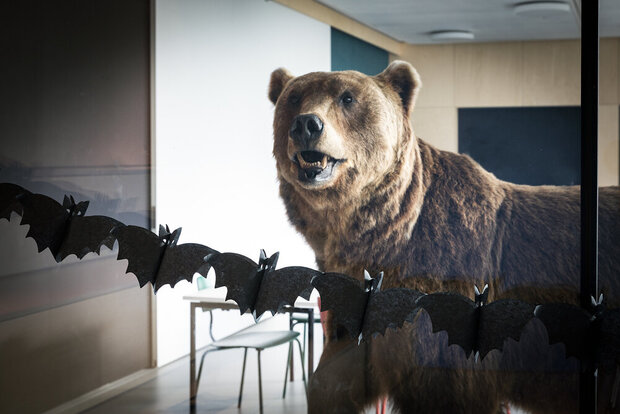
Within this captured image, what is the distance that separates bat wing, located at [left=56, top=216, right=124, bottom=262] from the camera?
88 cm

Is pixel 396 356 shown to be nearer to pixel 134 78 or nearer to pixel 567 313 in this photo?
pixel 567 313

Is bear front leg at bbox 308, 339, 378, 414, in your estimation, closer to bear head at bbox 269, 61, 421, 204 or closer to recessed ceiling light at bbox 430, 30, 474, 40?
bear head at bbox 269, 61, 421, 204

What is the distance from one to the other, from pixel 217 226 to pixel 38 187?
329mm

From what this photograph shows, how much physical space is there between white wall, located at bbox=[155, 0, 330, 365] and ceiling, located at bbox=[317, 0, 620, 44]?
0.29ft

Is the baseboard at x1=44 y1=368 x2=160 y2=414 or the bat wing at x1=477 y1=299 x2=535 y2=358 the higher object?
the bat wing at x1=477 y1=299 x2=535 y2=358

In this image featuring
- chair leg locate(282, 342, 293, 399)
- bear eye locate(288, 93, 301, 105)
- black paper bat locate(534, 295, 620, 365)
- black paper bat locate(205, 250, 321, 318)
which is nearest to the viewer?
black paper bat locate(534, 295, 620, 365)

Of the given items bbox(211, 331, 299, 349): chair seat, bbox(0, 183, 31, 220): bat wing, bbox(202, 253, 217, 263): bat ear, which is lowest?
bbox(211, 331, 299, 349): chair seat

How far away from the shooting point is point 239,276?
2.65 feet

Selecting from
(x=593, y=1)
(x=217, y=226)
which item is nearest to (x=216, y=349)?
(x=217, y=226)

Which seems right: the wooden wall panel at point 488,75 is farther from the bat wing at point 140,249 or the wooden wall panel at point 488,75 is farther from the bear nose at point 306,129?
the bat wing at point 140,249

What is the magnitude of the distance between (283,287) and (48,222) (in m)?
0.37

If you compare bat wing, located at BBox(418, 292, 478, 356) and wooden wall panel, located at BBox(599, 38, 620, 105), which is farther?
wooden wall panel, located at BBox(599, 38, 620, 105)

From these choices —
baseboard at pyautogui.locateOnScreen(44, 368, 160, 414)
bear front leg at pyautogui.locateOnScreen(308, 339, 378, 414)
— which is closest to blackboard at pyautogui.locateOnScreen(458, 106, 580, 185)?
bear front leg at pyautogui.locateOnScreen(308, 339, 378, 414)

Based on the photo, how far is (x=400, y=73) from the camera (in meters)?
0.85
